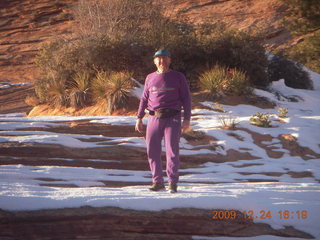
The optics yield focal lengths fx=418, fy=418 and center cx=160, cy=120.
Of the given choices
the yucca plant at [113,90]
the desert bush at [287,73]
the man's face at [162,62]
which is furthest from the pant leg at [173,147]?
the desert bush at [287,73]

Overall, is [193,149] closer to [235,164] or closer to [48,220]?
[235,164]

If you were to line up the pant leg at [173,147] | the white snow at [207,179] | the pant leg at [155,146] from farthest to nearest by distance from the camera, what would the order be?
the pant leg at [155,146]
the pant leg at [173,147]
the white snow at [207,179]

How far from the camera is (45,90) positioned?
16031 mm

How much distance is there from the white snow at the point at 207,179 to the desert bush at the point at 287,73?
273 inches

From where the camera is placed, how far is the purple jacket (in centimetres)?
533

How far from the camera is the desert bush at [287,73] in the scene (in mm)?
18656

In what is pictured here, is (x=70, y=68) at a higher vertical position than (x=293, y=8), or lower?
lower

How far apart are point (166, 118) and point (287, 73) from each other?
48.3 ft

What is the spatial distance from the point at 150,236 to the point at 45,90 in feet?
42.1

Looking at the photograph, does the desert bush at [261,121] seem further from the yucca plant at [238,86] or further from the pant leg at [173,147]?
the pant leg at [173,147]

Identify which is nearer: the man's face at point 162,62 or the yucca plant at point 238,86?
the man's face at point 162,62

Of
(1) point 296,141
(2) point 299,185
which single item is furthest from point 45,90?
(2) point 299,185

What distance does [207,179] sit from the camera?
6.97 m

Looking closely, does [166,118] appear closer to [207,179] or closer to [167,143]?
[167,143]
